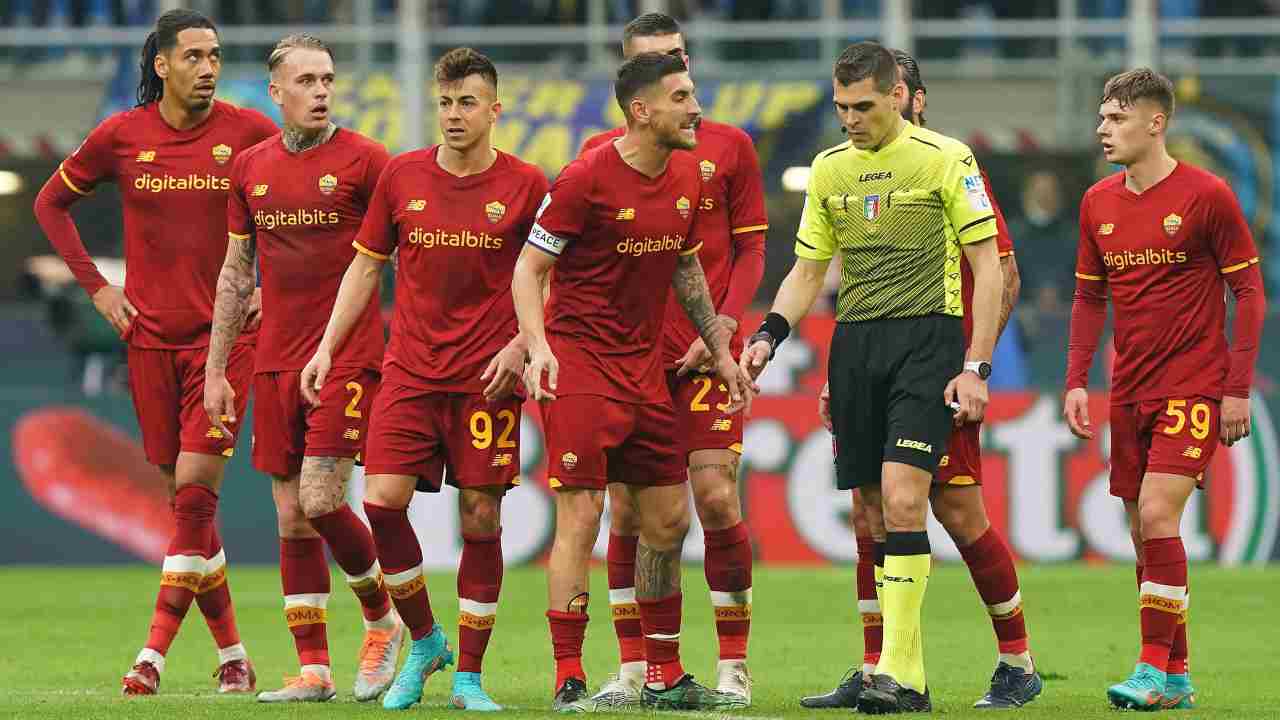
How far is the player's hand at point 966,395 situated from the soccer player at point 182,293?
10.5 feet

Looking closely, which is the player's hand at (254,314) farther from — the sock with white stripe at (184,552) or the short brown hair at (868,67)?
the short brown hair at (868,67)

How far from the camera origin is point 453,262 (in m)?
8.51

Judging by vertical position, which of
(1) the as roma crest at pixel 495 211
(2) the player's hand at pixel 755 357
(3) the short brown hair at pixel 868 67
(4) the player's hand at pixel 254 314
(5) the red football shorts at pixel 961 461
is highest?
(3) the short brown hair at pixel 868 67

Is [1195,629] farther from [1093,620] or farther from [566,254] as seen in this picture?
[566,254]

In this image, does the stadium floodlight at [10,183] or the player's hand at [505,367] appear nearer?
the player's hand at [505,367]

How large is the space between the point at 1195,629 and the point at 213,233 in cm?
621

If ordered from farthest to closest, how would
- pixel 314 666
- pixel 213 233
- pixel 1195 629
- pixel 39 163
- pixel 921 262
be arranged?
1. pixel 39 163
2. pixel 1195 629
3. pixel 213 233
4. pixel 314 666
5. pixel 921 262

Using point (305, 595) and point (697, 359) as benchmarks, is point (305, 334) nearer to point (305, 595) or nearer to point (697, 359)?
point (305, 595)

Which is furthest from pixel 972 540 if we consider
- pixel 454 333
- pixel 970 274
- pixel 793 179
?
pixel 793 179

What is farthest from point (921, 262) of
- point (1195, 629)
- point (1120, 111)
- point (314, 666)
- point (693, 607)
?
point (693, 607)

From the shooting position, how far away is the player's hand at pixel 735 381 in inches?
336

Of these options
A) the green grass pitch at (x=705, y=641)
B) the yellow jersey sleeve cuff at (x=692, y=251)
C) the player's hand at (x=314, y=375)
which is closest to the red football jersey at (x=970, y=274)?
the yellow jersey sleeve cuff at (x=692, y=251)

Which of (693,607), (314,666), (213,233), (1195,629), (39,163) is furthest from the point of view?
(39,163)

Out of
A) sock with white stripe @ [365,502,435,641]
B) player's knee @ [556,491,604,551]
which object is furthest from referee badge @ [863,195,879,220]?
sock with white stripe @ [365,502,435,641]
